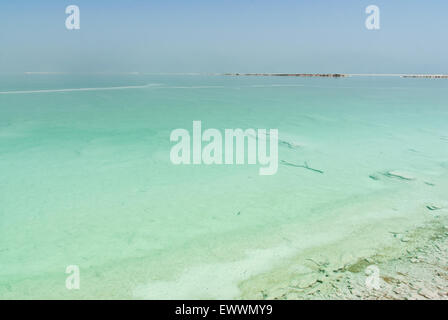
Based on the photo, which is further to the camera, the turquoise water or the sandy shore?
the turquoise water

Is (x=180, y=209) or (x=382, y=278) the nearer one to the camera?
(x=382, y=278)

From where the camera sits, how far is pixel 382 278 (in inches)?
115

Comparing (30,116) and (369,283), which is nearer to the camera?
(369,283)

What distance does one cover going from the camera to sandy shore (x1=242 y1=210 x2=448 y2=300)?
2.71 m

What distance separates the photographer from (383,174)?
6309 mm

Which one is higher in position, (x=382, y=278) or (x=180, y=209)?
(x=180, y=209)

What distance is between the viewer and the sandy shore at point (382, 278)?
2.71 m

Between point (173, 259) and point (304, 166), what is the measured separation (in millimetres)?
3983

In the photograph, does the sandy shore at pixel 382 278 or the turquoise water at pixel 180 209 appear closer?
the sandy shore at pixel 382 278

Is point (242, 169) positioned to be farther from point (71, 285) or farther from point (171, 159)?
point (71, 285)
